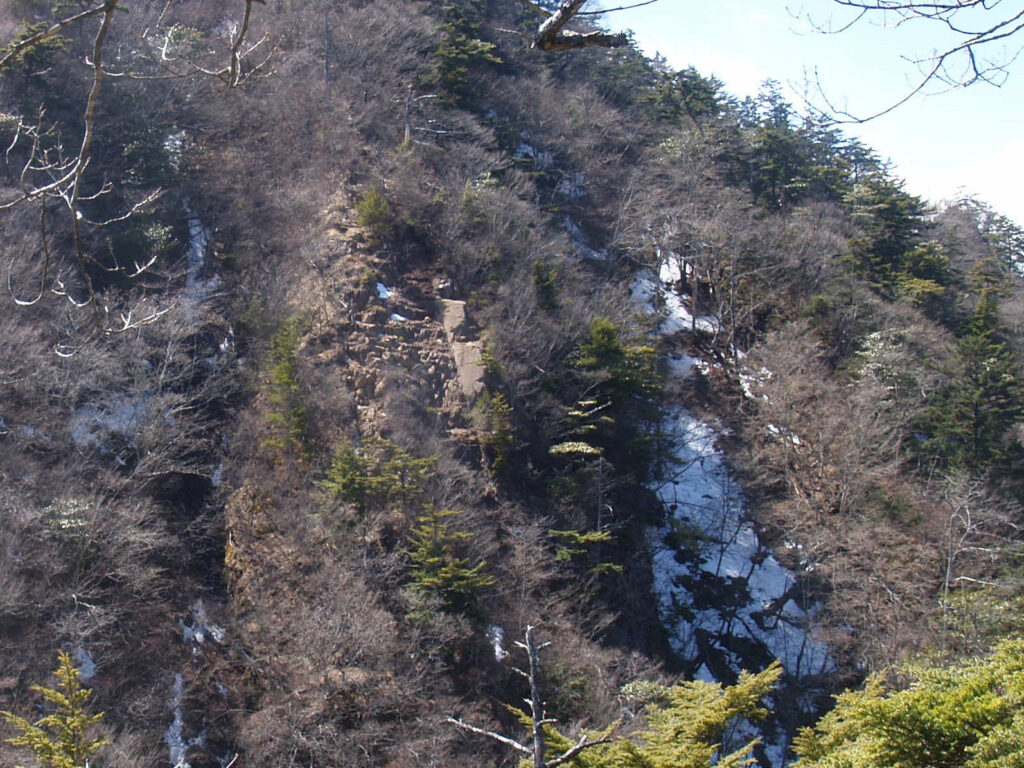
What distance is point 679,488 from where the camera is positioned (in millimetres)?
24328

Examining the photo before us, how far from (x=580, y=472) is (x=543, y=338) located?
169 inches

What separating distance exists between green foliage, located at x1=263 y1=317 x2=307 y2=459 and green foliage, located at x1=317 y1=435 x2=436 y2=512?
133 centimetres

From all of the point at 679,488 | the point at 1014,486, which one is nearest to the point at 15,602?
the point at 679,488

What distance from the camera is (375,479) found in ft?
55.1

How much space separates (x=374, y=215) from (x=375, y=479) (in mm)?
9899

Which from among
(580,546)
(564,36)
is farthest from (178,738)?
(564,36)

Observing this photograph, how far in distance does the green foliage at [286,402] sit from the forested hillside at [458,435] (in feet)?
0.33

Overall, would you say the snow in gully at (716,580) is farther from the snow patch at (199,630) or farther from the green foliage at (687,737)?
the snow patch at (199,630)

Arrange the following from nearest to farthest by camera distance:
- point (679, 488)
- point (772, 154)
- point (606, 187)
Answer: point (679, 488), point (606, 187), point (772, 154)

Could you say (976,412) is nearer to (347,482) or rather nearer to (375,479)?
(375,479)

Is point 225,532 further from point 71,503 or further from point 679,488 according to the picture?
point 679,488

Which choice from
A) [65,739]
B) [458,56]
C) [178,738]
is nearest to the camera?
[65,739]

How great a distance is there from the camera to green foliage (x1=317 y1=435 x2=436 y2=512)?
55.1 feet

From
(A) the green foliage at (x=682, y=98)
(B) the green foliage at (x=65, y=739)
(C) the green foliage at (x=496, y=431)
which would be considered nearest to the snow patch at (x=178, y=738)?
(B) the green foliage at (x=65, y=739)
